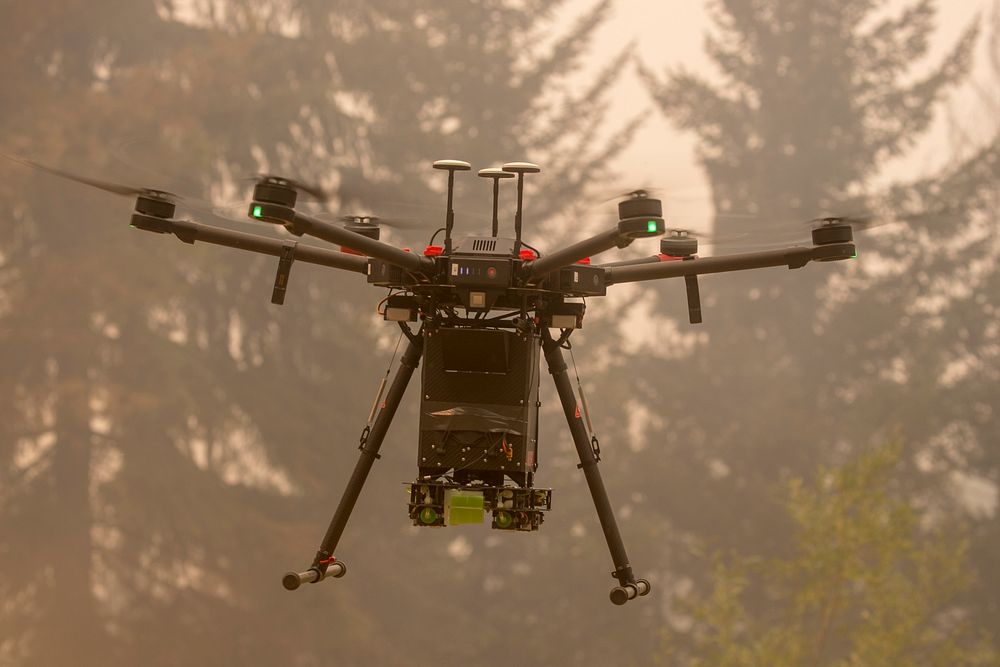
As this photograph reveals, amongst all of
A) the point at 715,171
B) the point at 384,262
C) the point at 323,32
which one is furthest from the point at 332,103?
the point at 384,262

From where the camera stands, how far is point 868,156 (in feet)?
75.9

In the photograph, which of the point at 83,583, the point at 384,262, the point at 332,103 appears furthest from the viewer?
the point at 332,103

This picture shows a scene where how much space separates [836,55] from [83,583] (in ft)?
51.5

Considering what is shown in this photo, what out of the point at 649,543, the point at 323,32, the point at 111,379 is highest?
the point at 323,32

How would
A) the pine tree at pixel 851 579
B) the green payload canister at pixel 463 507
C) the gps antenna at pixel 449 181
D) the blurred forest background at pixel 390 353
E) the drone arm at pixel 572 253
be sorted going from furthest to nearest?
the blurred forest background at pixel 390 353 < the pine tree at pixel 851 579 < the green payload canister at pixel 463 507 < the gps antenna at pixel 449 181 < the drone arm at pixel 572 253

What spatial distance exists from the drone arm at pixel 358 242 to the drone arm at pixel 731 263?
80cm

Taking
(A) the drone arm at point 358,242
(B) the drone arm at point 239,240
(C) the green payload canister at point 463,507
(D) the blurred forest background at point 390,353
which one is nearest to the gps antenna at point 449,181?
(A) the drone arm at point 358,242

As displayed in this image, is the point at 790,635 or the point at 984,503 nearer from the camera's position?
the point at 790,635

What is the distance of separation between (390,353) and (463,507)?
1570 centimetres

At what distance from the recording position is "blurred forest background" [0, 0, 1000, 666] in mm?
19578

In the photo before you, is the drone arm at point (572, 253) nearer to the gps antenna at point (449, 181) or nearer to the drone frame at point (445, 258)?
the drone frame at point (445, 258)

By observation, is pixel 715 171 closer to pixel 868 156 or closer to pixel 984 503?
pixel 868 156

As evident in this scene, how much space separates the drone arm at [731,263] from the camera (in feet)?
15.8

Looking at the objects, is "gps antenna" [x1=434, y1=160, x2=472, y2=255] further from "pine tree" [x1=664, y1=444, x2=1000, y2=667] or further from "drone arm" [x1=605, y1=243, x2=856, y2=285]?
"pine tree" [x1=664, y1=444, x2=1000, y2=667]
